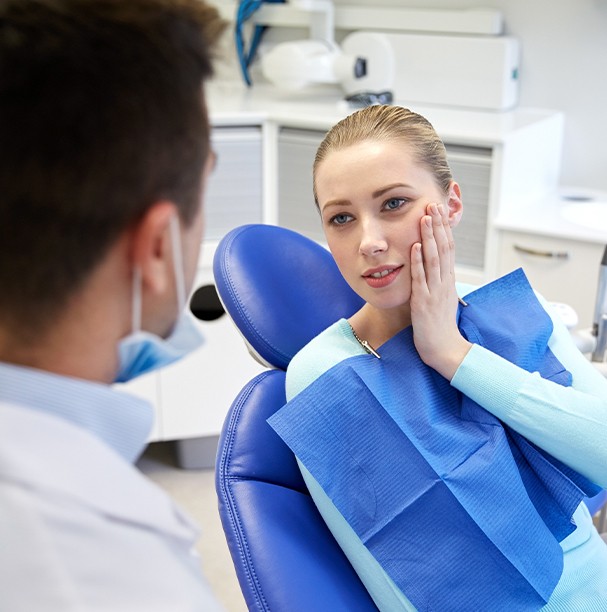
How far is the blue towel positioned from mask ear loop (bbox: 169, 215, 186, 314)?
46 cm

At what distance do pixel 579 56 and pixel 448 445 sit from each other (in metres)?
1.80

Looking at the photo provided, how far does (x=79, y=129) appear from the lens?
66 centimetres

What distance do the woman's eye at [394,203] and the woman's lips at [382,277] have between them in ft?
0.29

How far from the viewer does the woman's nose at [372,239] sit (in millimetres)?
1251

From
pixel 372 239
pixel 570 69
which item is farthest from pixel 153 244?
pixel 570 69

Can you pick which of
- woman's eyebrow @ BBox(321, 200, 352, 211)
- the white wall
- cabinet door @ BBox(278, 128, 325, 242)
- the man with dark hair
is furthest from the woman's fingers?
the white wall

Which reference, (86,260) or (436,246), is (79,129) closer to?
(86,260)

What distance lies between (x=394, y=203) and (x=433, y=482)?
1.32 feet

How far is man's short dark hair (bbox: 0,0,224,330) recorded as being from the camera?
2.16 feet

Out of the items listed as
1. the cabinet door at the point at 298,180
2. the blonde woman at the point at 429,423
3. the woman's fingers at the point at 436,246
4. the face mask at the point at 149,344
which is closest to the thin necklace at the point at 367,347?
the blonde woman at the point at 429,423

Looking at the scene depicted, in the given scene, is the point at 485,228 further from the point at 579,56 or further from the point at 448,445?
the point at 448,445

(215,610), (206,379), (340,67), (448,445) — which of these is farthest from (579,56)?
(215,610)

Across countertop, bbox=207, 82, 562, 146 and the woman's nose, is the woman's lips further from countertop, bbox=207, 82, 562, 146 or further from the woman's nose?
countertop, bbox=207, 82, 562, 146

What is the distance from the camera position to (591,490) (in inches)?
49.5
